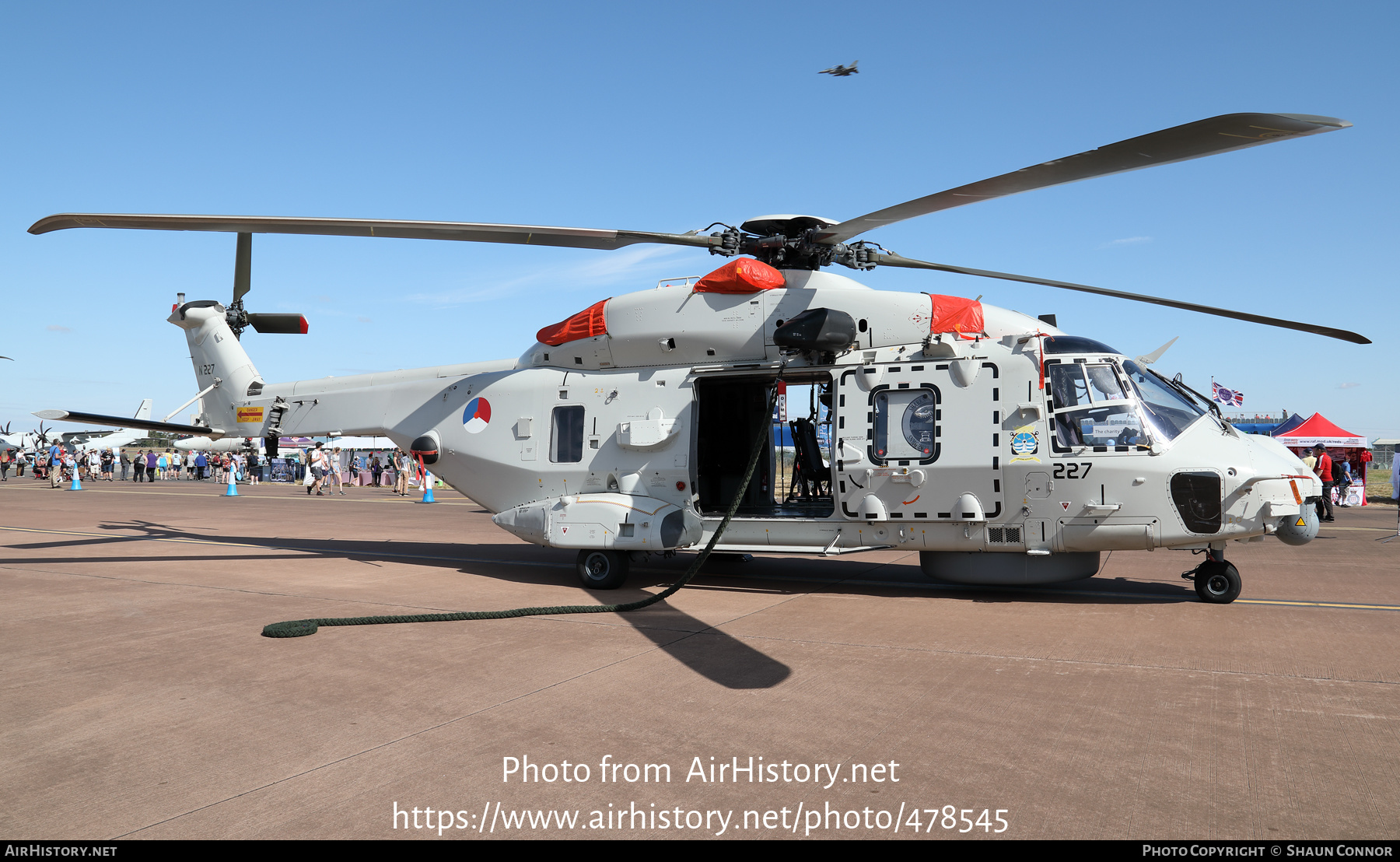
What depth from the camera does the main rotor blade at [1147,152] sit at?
5.20m

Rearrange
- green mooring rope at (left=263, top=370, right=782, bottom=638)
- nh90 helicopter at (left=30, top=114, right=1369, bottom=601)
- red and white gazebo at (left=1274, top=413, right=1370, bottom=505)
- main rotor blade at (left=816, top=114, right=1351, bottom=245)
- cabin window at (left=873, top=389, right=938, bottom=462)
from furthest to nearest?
red and white gazebo at (left=1274, top=413, right=1370, bottom=505) < cabin window at (left=873, top=389, right=938, bottom=462) < nh90 helicopter at (left=30, top=114, right=1369, bottom=601) < green mooring rope at (left=263, top=370, right=782, bottom=638) < main rotor blade at (left=816, top=114, right=1351, bottom=245)

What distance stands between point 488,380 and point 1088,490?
24.2ft

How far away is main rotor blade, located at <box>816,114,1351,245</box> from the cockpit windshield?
9.36 ft

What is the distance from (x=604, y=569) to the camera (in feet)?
33.0

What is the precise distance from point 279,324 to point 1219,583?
13477 millimetres

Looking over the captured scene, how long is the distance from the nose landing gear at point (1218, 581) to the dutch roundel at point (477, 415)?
8.36 m

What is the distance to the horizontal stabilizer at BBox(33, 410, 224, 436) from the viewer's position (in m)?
10.9

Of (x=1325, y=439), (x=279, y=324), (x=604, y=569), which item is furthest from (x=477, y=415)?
(x=1325, y=439)

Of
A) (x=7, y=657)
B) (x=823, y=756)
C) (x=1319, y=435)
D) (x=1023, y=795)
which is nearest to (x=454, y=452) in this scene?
(x=7, y=657)

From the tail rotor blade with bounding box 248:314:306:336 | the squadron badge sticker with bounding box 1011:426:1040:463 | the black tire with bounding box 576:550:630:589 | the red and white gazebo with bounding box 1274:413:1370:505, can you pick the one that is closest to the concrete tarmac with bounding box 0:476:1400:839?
the black tire with bounding box 576:550:630:589

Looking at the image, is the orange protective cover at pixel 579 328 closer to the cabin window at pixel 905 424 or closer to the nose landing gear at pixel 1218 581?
the cabin window at pixel 905 424

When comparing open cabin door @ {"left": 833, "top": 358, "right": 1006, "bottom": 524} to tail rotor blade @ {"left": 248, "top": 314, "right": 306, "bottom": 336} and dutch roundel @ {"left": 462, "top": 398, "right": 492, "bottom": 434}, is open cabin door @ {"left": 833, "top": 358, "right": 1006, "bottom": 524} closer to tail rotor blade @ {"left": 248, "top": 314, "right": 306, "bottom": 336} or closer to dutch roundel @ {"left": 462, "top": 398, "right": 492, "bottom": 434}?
dutch roundel @ {"left": 462, "top": 398, "right": 492, "bottom": 434}

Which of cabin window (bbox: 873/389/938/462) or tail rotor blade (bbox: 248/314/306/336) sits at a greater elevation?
tail rotor blade (bbox: 248/314/306/336)

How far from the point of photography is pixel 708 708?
16.6 feet
